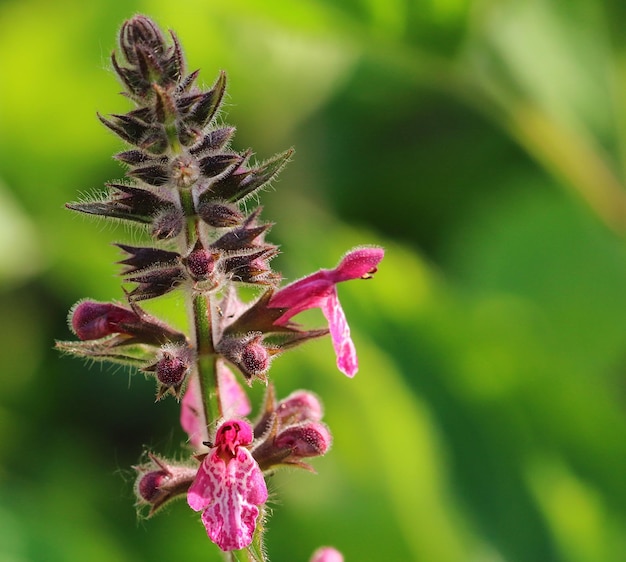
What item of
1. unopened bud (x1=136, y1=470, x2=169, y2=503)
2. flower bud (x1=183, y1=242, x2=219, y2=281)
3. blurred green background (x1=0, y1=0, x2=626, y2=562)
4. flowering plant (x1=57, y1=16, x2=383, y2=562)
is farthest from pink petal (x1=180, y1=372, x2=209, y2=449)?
blurred green background (x1=0, y1=0, x2=626, y2=562)

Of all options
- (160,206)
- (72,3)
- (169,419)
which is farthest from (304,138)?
(160,206)

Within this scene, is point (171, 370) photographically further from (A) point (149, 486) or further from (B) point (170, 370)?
(A) point (149, 486)

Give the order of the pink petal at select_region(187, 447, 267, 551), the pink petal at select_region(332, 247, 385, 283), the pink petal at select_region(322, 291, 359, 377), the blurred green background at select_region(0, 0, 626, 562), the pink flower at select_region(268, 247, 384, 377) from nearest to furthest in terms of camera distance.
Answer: the pink petal at select_region(187, 447, 267, 551), the pink petal at select_region(322, 291, 359, 377), the pink flower at select_region(268, 247, 384, 377), the pink petal at select_region(332, 247, 385, 283), the blurred green background at select_region(0, 0, 626, 562)

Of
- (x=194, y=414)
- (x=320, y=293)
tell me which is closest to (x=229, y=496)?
(x=194, y=414)

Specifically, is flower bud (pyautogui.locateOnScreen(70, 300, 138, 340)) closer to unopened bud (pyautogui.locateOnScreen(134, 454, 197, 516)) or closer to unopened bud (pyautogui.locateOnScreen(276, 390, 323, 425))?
unopened bud (pyautogui.locateOnScreen(134, 454, 197, 516))

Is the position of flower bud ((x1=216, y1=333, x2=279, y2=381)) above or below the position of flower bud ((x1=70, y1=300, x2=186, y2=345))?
above

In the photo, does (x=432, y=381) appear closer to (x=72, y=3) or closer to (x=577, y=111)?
(x=577, y=111)

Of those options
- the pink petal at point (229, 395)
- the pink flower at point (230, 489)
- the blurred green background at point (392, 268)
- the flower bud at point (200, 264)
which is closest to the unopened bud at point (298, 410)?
the pink petal at point (229, 395)
